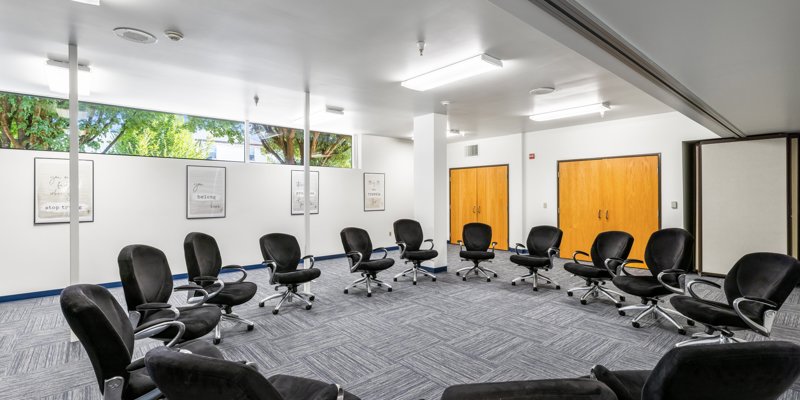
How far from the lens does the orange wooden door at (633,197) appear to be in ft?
20.8

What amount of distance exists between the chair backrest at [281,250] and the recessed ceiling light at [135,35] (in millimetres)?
2285

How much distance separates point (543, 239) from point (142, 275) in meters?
4.83

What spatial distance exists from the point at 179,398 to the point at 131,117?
5820mm

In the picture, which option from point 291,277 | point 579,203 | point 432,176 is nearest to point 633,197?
point 579,203

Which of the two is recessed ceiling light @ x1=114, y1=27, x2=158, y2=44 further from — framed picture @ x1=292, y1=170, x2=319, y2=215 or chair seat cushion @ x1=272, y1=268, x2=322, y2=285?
framed picture @ x1=292, y1=170, x2=319, y2=215

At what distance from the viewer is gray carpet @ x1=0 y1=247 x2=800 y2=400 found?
2715 mm

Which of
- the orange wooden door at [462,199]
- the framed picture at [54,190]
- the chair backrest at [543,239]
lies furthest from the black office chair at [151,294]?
the orange wooden door at [462,199]

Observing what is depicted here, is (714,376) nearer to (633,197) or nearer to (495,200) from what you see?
(633,197)

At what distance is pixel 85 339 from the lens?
1.72 m

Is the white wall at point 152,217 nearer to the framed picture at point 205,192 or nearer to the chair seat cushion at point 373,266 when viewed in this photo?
the framed picture at point 205,192

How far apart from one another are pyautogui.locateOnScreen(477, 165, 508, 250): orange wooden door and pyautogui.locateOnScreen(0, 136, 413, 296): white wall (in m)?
2.52

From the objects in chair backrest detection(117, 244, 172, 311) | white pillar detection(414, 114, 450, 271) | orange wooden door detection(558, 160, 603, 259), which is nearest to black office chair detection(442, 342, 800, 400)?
chair backrest detection(117, 244, 172, 311)

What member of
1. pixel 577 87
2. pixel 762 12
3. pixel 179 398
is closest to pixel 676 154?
pixel 577 87

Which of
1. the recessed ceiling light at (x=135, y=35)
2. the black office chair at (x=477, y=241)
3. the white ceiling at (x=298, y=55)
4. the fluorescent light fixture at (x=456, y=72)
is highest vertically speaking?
the white ceiling at (x=298, y=55)
